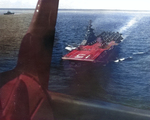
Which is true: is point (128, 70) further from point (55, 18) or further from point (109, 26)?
point (55, 18)

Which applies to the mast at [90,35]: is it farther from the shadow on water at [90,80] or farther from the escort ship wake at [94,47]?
the shadow on water at [90,80]

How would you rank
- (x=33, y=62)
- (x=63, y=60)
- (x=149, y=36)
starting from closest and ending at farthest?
(x=149, y=36) < (x=63, y=60) < (x=33, y=62)

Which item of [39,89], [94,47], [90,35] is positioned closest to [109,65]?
[94,47]

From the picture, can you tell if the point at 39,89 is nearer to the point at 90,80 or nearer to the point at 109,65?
the point at 90,80

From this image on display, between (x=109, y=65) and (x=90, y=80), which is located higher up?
(x=109, y=65)

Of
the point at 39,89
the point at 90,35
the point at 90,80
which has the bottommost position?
the point at 39,89

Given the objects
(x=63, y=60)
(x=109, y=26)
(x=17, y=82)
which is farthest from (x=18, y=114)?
(x=109, y=26)
